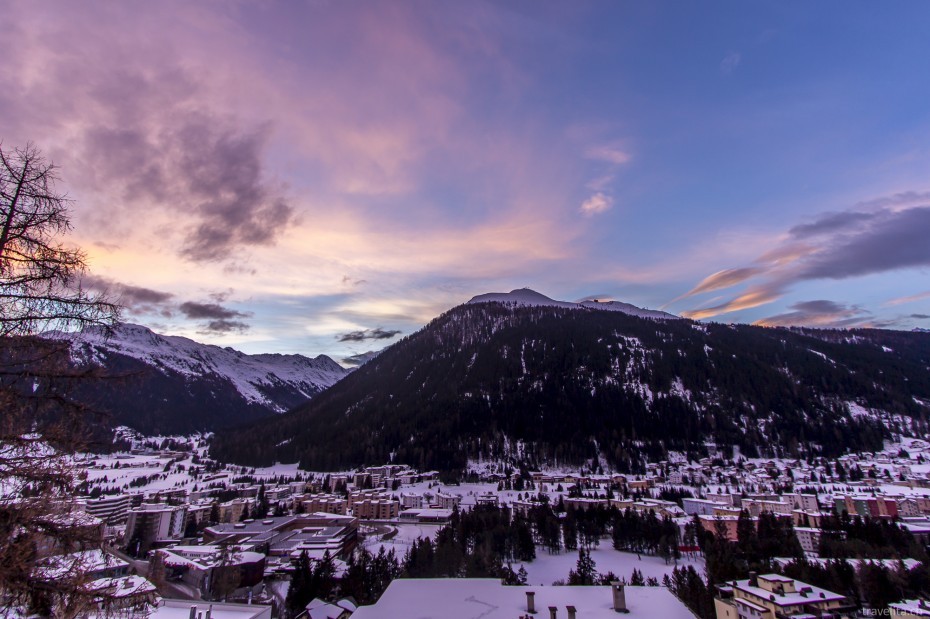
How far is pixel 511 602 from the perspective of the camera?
17922mm

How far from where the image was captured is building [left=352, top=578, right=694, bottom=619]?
54.1 feet

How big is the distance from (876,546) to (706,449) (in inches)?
3957

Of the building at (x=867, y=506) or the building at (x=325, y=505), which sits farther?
the building at (x=325, y=505)

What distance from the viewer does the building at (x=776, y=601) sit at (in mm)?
28250

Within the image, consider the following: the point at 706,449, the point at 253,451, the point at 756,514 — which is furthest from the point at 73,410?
the point at 253,451

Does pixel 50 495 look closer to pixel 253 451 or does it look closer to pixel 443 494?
pixel 443 494

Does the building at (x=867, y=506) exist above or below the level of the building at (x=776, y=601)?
below

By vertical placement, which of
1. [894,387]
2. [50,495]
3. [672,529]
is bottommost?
[672,529]

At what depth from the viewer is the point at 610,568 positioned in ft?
161

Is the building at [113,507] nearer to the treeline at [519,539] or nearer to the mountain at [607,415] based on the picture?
the treeline at [519,539]

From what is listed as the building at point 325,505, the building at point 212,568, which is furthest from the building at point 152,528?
the building at point 325,505

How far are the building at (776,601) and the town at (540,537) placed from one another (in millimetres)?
126

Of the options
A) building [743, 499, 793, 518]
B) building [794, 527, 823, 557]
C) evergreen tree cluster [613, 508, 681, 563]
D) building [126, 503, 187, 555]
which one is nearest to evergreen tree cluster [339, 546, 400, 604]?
evergreen tree cluster [613, 508, 681, 563]

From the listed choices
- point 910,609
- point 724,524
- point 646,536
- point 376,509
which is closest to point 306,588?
point 910,609
